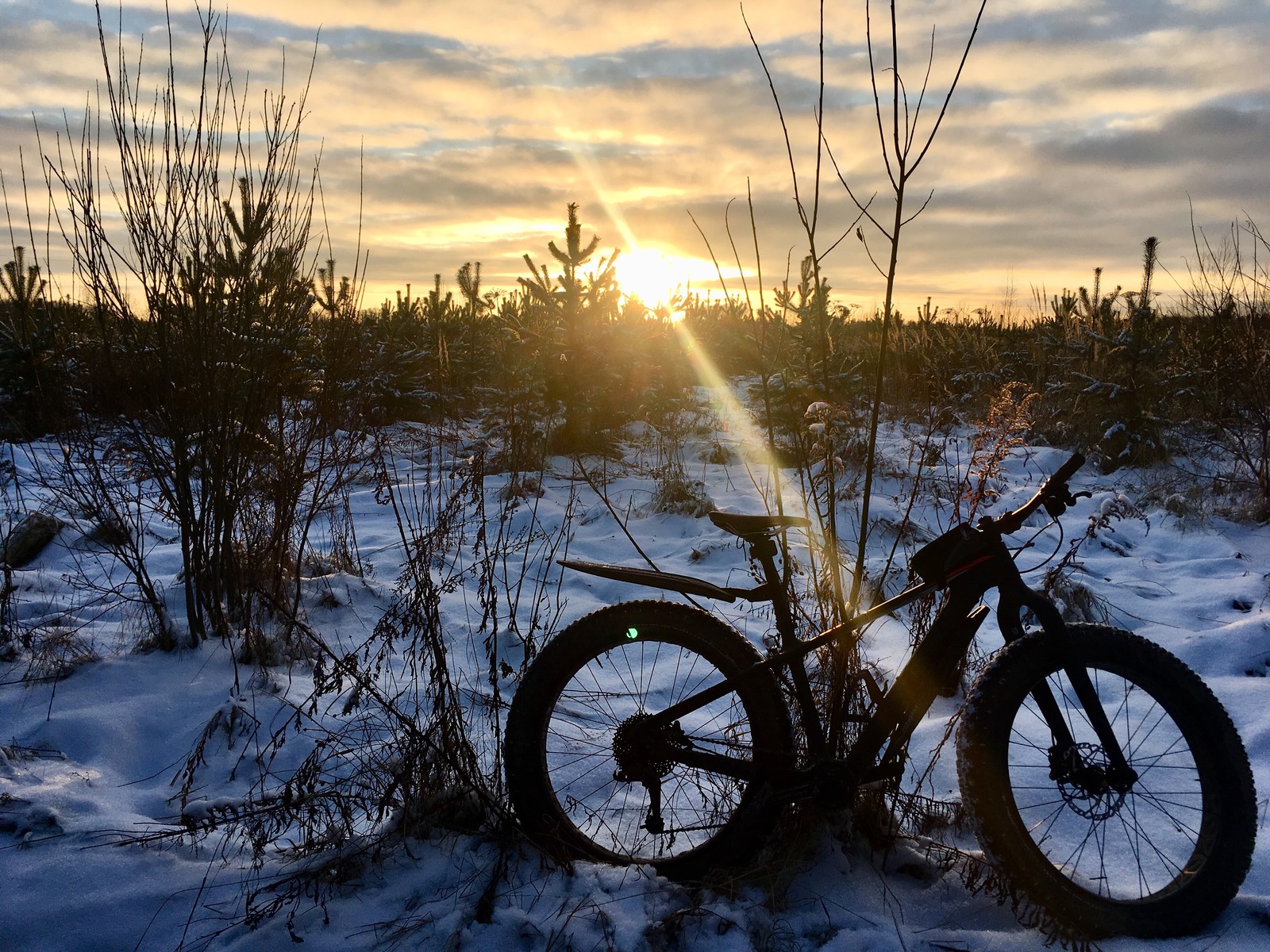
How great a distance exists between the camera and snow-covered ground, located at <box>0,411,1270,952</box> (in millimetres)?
1981

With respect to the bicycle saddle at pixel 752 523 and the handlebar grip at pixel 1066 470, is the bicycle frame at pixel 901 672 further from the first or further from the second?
the handlebar grip at pixel 1066 470

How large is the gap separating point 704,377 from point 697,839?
37.2 ft

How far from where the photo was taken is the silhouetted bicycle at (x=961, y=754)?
6.54ft

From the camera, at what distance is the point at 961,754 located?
2.01m

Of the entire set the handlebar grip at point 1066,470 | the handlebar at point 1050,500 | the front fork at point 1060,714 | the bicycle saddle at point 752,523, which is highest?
the handlebar grip at point 1066,470

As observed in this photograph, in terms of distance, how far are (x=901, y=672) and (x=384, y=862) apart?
162cm

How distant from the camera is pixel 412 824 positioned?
2369 millimetres

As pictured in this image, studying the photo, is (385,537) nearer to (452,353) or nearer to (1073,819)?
(1073,819)

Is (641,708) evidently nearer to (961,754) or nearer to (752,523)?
(752,523)

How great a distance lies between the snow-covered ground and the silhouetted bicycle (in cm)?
15

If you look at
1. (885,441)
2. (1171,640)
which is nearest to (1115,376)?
(885,441)

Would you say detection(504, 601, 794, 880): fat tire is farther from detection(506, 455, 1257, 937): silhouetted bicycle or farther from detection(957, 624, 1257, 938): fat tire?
detection(957, 624, 1257, 938): fat tire

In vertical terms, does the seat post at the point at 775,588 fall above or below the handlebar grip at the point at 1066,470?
below

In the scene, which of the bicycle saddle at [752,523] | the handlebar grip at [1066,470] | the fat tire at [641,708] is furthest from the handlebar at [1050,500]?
the fat tire at [641,708]
